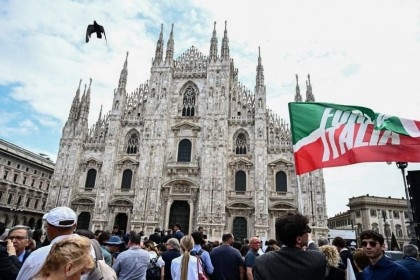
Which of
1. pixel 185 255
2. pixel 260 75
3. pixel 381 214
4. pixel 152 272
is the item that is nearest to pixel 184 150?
pixel 260 75

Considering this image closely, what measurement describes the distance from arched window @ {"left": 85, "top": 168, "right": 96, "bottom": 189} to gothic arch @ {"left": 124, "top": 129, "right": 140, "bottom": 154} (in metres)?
3.77

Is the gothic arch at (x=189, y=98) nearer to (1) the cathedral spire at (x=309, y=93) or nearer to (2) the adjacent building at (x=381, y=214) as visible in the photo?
(1) the cathedral spire at (x=309, y=93)

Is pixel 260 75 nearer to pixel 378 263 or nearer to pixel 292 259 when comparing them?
pixel 378 263

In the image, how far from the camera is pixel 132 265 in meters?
5.48

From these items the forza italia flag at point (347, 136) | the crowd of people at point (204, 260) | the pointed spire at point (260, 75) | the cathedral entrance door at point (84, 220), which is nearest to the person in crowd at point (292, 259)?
the crowd of people at point (204, 260)

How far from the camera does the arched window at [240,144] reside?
93.5ft

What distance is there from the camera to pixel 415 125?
22.1ft

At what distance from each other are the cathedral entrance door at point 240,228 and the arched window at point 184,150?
7.22m

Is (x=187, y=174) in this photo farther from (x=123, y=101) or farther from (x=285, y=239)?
(x=285, y=239)

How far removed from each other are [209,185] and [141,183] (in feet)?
20.4

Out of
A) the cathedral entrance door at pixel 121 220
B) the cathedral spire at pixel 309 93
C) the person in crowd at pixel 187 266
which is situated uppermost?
the cathedral spire at pixel 309 93

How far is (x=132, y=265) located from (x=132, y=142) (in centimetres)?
2569

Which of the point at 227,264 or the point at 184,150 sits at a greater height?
the point at 184,150

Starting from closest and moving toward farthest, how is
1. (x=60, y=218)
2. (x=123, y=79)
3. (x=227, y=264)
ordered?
(x=60, y=218)
(x=227, y=264)
(x=123, y=79)
